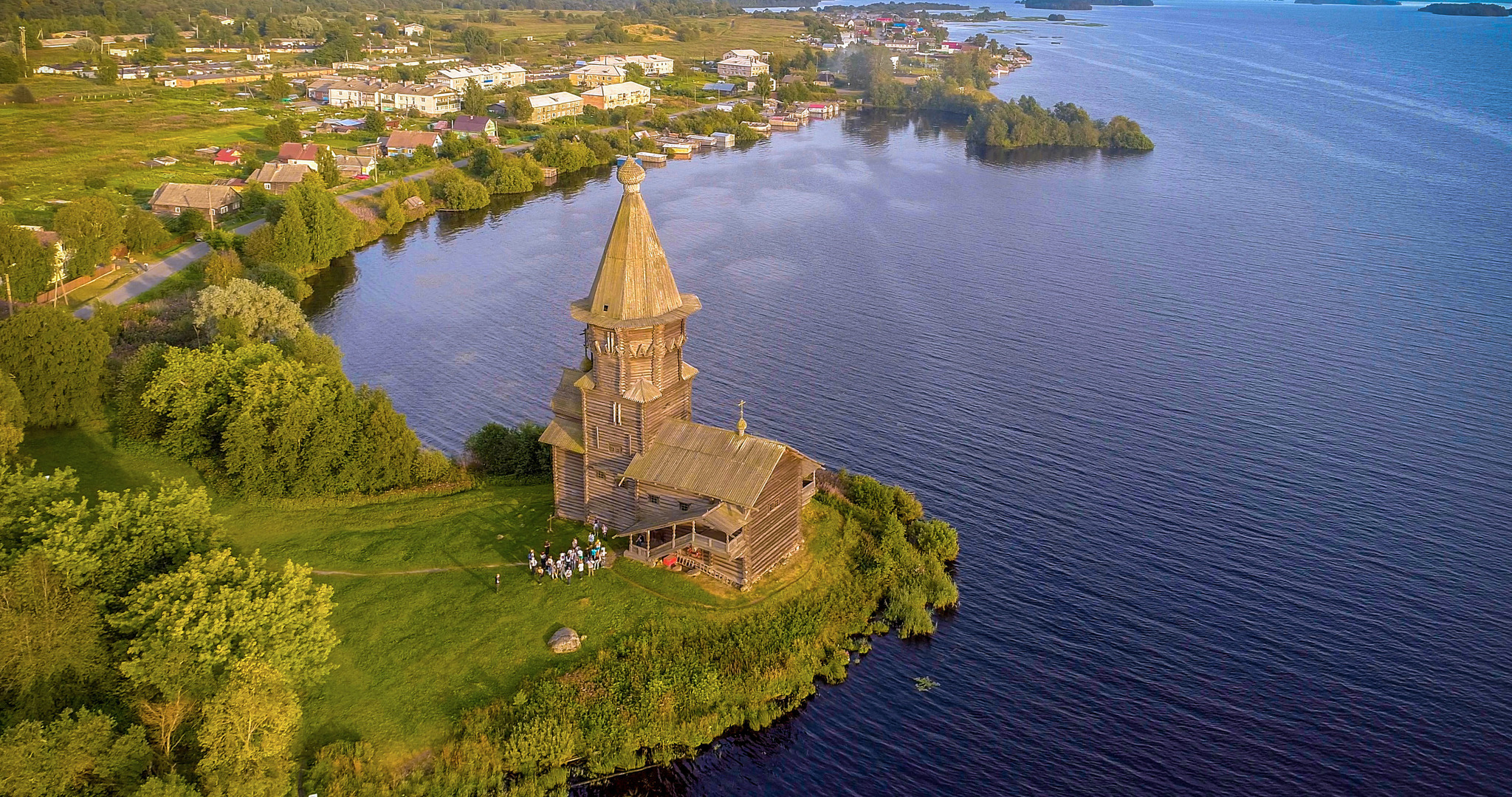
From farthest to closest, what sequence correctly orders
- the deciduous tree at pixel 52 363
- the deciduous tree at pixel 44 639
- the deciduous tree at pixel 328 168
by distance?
the deciduous tree at pixel 328 168, the deciduous tree at pixel 52 363, the deciduous tree at pixel 44 639

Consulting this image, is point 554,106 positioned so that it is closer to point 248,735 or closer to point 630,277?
point 630,277

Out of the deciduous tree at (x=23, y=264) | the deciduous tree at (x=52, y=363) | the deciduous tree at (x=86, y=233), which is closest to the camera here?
the deciduous tree at (x=52, y=363)

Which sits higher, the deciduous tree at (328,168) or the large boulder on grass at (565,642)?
the deciduous tree at (328,168)

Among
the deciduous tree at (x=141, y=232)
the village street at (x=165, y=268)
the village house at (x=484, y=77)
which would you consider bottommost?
the village street at (x=165, y=268)

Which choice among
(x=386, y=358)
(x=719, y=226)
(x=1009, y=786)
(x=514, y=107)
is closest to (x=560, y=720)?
(x=1009, y=786)

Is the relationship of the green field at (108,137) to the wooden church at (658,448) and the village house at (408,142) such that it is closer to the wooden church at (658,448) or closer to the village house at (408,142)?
the village house at (408,142)

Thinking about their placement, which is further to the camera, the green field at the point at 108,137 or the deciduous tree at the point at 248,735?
the green field at the point at 108,137

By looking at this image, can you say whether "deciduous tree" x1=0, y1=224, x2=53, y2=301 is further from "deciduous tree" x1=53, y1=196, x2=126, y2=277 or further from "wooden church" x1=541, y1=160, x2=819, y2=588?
"wooden church" x1=541, y1=160, x2=819, y2=588

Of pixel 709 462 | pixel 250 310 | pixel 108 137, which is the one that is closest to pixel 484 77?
pixel 108 137

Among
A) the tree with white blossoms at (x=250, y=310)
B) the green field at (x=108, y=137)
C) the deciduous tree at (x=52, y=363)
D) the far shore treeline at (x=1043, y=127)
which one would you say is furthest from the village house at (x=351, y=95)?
the deciduous tree at (x=52, y=363)
